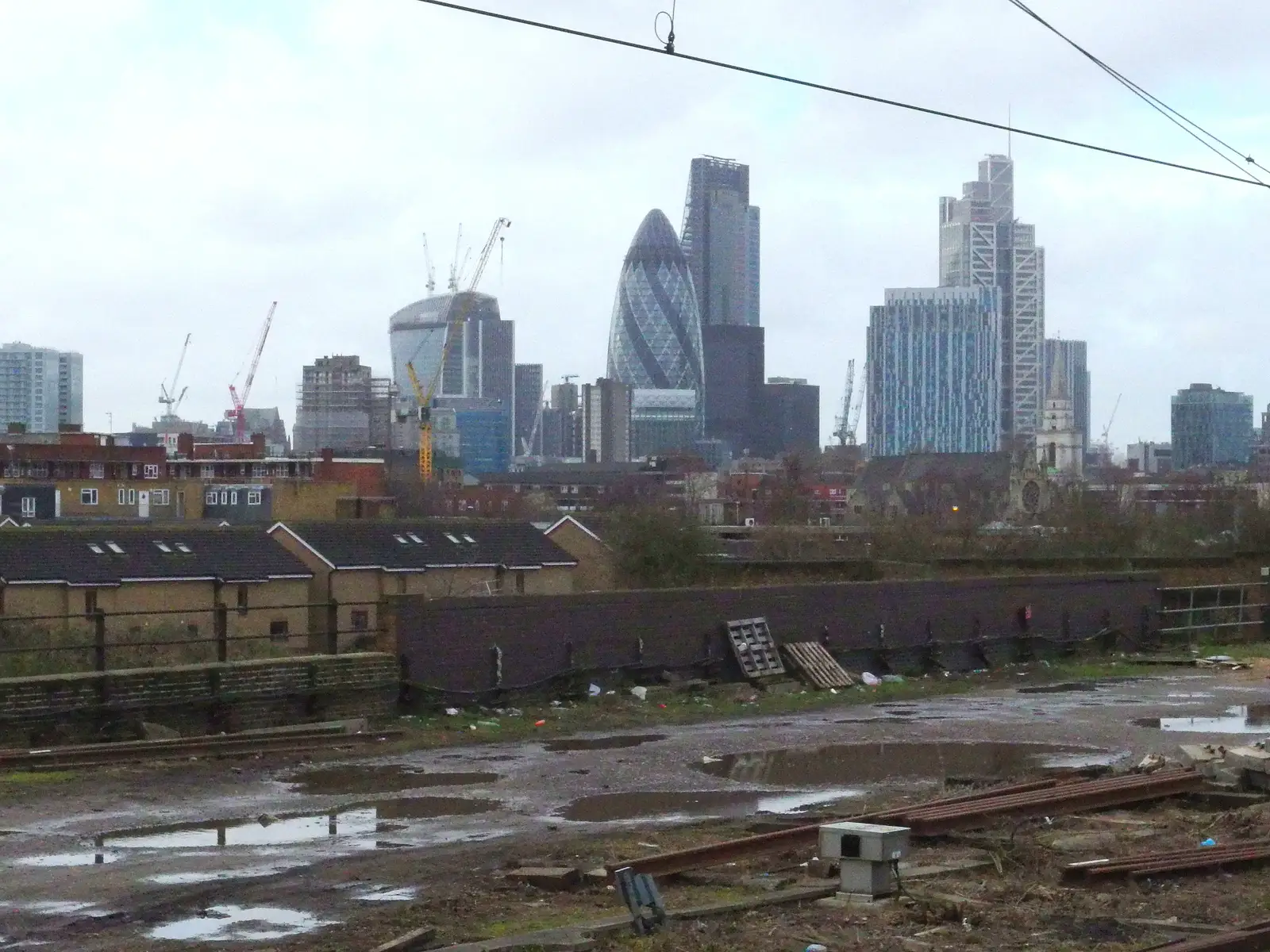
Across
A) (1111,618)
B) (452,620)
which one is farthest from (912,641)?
(452,620)

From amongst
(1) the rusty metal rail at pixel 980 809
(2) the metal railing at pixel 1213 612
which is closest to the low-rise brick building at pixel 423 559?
(2) the metal railing at pixel 1213 612

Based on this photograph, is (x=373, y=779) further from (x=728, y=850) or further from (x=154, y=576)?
(x=154, y=576)

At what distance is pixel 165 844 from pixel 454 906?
12.5 ft

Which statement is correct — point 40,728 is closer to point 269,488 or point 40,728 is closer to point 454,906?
point 454,906

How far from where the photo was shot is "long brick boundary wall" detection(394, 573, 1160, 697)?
923 inches

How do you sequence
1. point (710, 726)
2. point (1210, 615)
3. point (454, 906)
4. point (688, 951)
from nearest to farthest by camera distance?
point (688, 951) < point (454, 906) < point (710, 726) < point (1210, 615)

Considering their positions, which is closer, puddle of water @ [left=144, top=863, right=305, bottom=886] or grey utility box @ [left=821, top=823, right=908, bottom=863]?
grey utility box @ [left=821, top=823, right=908, bottom=863]

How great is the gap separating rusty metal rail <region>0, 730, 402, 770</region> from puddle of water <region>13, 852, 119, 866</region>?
4.98 meters

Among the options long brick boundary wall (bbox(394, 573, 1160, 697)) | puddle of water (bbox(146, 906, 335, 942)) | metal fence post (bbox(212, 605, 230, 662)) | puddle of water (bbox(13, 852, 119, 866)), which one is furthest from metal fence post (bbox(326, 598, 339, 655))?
puddle of water (bbox(146, 906, 335, 942))

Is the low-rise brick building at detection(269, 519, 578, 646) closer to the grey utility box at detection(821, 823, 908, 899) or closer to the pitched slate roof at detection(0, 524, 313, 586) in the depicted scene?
the pitched slate roof at detection(0, 524, 313, 586)

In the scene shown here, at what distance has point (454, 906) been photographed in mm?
10516

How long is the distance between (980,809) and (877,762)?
5500 millimetres

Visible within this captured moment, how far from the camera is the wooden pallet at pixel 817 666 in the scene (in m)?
27.9

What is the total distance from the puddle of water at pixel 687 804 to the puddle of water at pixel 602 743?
3.89m
